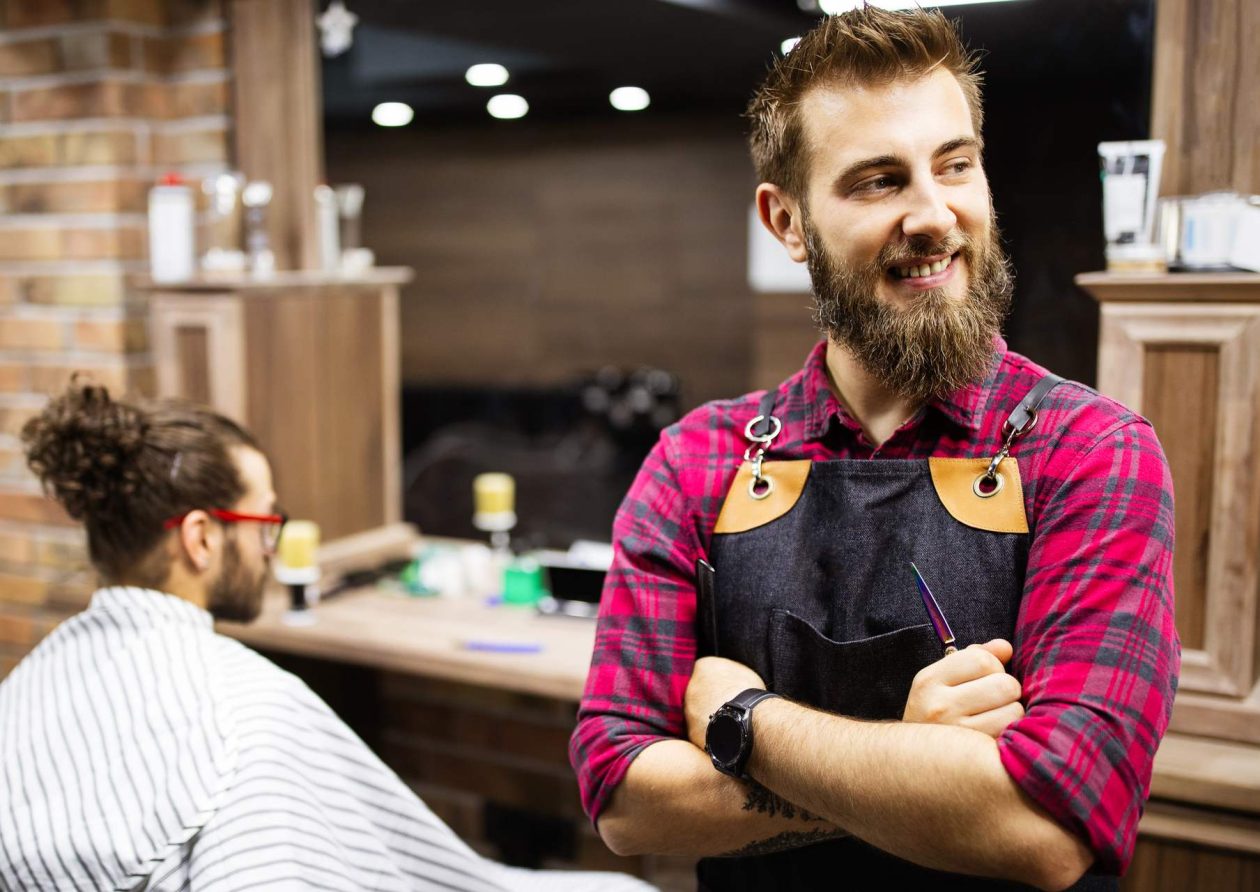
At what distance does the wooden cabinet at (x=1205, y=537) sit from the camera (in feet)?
5.72

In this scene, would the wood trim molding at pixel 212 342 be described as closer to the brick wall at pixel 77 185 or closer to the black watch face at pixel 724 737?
the brick wall at pixel 77 185

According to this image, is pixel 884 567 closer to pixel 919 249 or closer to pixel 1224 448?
pixel 919 249

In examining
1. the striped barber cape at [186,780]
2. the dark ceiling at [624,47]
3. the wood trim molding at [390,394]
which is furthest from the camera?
→ the wood trim molding at [390,394]

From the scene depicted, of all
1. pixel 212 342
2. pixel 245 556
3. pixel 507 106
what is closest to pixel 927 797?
pixel 245 556

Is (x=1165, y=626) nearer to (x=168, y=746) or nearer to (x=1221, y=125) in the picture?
(x=1221, y=125)

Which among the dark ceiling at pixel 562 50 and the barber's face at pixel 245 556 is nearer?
the barber's face at pixel 245 556

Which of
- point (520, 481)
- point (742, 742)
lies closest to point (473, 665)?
point (742, 742)

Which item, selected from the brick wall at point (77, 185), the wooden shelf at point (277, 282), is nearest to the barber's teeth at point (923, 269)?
the wooden shelf at point (277, 282)

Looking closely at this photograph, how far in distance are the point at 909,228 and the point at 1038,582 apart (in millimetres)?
397

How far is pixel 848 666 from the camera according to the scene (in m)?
1.30

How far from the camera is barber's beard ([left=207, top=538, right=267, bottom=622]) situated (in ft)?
6.26

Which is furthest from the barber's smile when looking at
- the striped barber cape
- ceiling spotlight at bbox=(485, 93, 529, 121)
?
ceiling spotlight at bbox=(485, 93, 529, 121)

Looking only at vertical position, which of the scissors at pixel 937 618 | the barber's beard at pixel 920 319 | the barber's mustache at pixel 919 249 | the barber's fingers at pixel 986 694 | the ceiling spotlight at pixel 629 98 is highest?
the ceiling spotlight at pixel 629 98

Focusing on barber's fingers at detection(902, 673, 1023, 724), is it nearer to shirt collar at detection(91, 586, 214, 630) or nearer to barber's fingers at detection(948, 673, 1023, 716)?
barber's fingers at detection(948, 673, 1023, 716)
